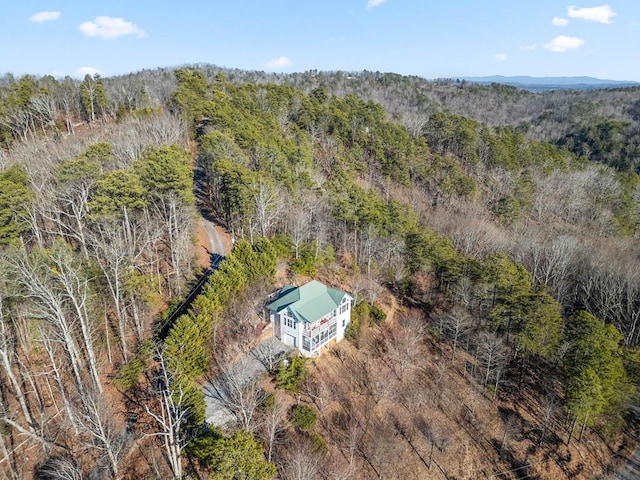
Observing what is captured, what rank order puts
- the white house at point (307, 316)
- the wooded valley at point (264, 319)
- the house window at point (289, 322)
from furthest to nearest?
1. the house window at point (289, 322)
2. the white house at point (307, 316)
3. the wooded valley at point (264, 319)

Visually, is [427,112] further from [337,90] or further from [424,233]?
[424,233]

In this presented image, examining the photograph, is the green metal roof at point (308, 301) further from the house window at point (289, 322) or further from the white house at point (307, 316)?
the house window at point (289, 322)

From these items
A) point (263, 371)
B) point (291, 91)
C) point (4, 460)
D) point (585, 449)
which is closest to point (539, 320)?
point (585, 449)

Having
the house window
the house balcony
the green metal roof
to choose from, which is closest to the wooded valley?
the house balcony

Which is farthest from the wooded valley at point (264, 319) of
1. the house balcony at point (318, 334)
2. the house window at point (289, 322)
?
the house window at point (289, 322)

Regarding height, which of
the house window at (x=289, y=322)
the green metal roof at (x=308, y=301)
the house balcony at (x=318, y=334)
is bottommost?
the house balcony at (x=318, y=334)

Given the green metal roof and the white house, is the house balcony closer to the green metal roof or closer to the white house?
the white house

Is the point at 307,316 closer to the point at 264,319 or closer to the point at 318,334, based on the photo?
the point at 318,334
